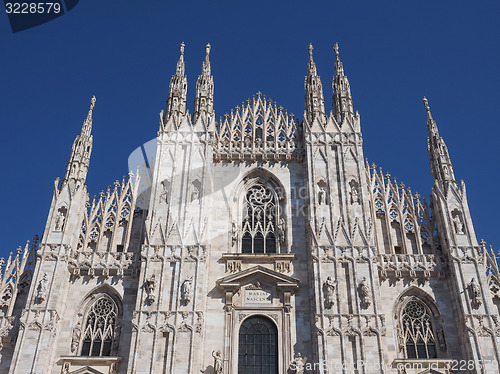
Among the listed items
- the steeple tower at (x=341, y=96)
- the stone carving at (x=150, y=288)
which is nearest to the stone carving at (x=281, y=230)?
the stone carving at (x=150, y=288)

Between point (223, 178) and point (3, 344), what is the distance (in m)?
10.4

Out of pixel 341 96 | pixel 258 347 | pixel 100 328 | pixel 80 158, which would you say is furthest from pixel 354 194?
pixel 80 158

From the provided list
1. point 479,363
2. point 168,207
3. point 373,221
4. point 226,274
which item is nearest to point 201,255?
point 226,274

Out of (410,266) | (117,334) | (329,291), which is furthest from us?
(410,266)

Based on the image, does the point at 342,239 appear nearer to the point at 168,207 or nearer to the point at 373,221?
the point at 373,221

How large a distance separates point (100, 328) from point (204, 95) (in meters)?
11.2

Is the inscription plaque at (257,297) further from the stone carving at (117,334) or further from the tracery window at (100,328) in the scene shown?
the tracery window at (100,328)

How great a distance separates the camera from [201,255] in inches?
824

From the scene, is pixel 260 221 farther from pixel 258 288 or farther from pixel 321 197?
pixel 258 288

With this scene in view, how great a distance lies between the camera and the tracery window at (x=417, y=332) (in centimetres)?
1989

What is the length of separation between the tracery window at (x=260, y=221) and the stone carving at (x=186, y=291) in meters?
2.95

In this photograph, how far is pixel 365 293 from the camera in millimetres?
19797

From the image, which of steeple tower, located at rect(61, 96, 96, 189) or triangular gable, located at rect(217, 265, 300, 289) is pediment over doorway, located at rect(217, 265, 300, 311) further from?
steeple tower, located at rect(61, 96, 96, 189)

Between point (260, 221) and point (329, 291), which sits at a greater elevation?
point (260, 221)
